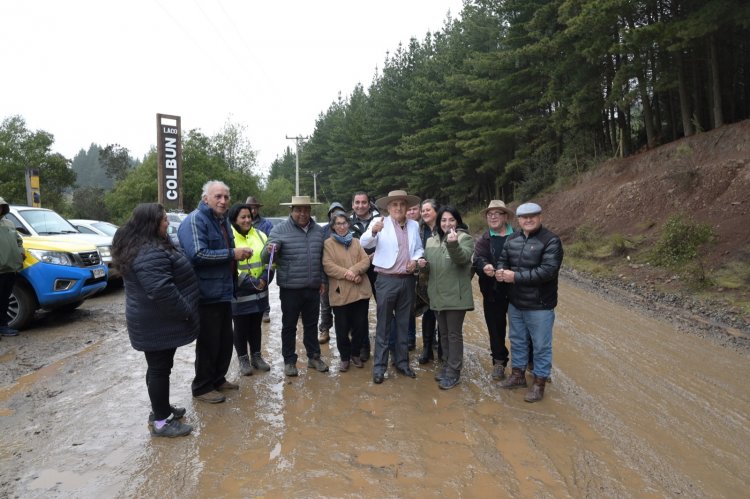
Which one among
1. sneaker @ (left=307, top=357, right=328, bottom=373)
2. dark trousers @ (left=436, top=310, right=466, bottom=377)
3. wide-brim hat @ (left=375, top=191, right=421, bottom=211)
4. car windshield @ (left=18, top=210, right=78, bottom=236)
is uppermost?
car windshield @ (left=18, top=210, right=78, bottom=236)

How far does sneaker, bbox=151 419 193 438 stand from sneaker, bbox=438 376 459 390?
241 cm

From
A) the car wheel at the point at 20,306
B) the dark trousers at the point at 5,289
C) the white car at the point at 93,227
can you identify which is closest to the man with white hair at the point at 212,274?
the dark trousers at the point at 5,289

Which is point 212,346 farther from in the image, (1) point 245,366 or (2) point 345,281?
(2) point 345,281

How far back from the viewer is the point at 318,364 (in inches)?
206

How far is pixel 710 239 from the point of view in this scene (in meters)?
10.4

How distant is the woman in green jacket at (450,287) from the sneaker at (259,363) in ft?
6.35

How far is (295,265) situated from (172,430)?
1.93 m

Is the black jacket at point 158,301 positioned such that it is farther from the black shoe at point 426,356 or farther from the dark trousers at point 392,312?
the black shoe at point 426,356

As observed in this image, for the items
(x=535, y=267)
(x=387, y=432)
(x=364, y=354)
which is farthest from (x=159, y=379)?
(x=535, y=267)

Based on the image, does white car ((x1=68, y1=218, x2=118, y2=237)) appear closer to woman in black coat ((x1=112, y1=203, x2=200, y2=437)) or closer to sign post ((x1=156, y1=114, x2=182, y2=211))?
sign post ((x1=156, y1=114, x2=182, y2=211))

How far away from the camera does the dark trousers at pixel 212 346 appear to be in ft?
14.2

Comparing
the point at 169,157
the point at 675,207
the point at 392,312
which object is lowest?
the point at 392,312

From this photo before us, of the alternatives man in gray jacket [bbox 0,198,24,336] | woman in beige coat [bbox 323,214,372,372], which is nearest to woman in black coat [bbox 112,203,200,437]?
woman in beige coat [bbox 323,214,372,372]

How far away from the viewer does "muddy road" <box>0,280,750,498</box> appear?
3100mm
